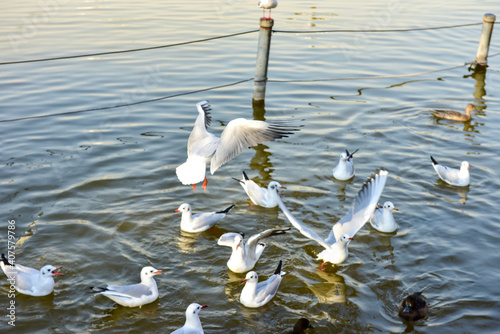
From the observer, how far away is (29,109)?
12.5 meters

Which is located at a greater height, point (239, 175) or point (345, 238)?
point (345, 238)

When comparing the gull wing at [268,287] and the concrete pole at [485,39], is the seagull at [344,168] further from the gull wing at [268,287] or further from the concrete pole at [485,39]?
the concrete pole at [485,39]

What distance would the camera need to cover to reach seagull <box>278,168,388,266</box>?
7.23 meters

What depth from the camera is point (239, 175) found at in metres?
10.1

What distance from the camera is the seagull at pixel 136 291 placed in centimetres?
638

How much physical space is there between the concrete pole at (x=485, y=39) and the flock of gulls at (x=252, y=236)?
7.48 metres

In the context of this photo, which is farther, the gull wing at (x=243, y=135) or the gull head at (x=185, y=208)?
the gull wing at (x=243, y=135)

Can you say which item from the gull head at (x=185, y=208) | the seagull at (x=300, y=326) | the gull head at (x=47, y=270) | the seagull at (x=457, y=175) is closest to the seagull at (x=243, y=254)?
the gull head at (x=185, y=208)

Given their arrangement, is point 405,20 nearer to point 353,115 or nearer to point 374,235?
point 353,115

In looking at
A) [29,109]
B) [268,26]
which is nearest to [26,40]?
[29,109]

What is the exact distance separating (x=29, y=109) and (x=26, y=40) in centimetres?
618

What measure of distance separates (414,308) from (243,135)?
3.74 metres

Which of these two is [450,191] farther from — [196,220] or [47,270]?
[47,270]

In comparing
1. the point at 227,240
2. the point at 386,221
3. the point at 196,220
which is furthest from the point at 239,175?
the point at 386,221
